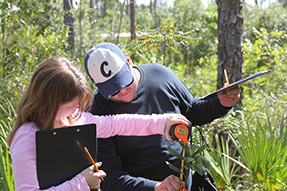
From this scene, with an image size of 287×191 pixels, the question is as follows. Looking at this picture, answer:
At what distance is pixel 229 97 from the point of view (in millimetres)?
1672

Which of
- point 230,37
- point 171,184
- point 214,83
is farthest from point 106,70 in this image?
point 214,83

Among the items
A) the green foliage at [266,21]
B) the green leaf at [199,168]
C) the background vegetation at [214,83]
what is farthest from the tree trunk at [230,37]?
the green foliage at [266,21]

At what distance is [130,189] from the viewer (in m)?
1.49

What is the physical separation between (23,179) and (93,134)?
0.34m

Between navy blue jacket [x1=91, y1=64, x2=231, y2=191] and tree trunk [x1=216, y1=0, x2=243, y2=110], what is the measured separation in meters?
1.43

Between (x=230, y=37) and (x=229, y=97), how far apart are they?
60.8 inches

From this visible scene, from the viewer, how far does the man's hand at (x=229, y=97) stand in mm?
1626

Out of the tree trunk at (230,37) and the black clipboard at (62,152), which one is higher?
the tree trunk at (230,37)

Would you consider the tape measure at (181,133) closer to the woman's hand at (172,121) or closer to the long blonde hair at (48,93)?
the woman's hand at (172,121)

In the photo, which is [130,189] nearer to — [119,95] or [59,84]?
[119,95]

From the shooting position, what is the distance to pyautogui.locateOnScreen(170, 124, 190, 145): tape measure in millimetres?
1307

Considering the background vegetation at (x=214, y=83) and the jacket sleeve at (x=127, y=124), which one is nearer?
the jacket sleeve at (x=127, y=124)

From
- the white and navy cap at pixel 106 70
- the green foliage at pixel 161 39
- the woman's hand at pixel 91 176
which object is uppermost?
the green foliage at pixel 161 39

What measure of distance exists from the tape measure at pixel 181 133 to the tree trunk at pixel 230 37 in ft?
6.30
